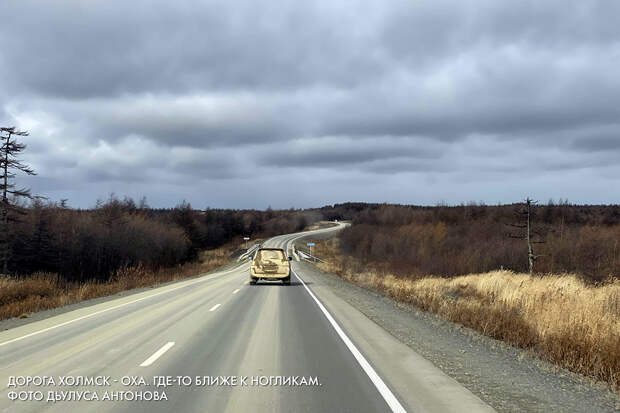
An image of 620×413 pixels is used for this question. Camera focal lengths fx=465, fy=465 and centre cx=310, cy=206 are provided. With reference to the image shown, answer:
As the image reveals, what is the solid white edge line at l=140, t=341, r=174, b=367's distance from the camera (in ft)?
23.7

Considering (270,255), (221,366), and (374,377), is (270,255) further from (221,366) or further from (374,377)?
(374,377)

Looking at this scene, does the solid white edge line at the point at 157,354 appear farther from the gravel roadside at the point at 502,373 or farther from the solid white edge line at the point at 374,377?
the gravel roadside at the point at 502,373

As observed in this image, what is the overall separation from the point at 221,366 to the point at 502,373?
4364 mm

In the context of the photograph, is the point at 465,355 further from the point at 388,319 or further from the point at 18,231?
the point at 18,231

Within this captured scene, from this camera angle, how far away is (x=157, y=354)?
7879mm

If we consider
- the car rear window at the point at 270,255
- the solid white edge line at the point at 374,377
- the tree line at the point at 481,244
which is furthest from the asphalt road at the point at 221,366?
the tree line at the point at 481,244

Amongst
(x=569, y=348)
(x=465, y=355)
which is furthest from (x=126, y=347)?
(x=569, y=348)

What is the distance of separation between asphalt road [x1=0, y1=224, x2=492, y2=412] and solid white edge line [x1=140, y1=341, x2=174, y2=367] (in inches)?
0.7

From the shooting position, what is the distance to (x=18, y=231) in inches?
1901

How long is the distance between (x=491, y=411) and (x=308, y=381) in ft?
7.69

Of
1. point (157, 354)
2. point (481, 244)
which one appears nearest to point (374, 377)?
point (157, 354)

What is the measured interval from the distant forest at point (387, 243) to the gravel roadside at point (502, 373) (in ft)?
83.6

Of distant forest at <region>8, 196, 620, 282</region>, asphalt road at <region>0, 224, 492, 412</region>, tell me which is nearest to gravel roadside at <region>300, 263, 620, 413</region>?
asphalt road at <region>0, 224, 492, 412</region>

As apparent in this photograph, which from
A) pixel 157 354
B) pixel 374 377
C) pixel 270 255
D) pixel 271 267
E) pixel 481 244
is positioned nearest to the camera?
pixel 374 377
